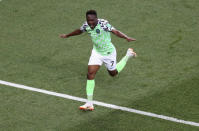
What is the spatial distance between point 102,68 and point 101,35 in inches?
87.3

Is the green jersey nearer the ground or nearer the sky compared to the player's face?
nearer the ground

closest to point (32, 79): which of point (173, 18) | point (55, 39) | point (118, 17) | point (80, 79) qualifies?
point (80, 79)

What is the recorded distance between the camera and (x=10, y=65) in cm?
1332

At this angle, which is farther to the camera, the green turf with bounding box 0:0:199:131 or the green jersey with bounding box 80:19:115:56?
the green jersey with bounding box 80:19:115:56

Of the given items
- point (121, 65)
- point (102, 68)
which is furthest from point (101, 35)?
point (102, 68)

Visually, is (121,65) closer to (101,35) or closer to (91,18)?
(101,35)

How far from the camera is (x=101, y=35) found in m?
11.1

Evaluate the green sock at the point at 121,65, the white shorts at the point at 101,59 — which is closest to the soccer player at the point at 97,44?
the white shorts at the point at 101,59

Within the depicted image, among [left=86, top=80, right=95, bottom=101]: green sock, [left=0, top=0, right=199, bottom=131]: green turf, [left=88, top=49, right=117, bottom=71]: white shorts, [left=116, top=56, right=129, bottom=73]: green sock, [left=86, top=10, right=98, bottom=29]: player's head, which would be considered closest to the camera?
[left=86, top=10, right=98, bottom=29]: player's head

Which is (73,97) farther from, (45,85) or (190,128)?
(190,128)

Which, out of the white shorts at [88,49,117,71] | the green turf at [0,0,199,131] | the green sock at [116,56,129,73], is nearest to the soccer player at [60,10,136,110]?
the white shorts at [88,49,117,71]

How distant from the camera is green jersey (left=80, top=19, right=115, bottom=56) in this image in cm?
1102

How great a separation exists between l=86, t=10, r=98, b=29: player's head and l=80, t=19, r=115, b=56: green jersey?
0.15 meters

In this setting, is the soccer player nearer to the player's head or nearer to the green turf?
the player's head
